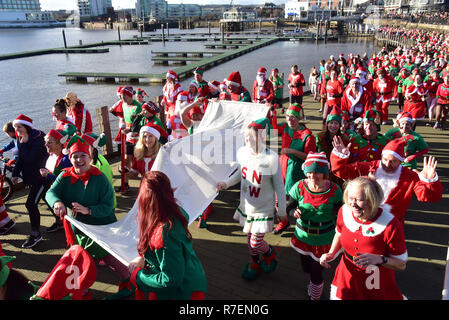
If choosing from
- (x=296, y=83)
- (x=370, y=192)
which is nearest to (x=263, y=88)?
(x=296, y=83)

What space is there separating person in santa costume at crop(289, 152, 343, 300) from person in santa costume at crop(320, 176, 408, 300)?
2.17 feet

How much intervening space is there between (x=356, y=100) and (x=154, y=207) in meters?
6.94

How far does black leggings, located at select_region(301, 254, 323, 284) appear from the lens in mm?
3799

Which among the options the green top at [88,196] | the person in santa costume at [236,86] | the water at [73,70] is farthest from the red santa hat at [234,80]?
the water at [73,70]

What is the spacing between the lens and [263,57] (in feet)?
158

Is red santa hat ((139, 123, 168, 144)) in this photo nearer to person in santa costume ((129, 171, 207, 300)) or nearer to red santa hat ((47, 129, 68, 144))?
red santa hat ((47, 129, 68, 144))

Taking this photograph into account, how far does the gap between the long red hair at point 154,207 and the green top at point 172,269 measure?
0.17 ft

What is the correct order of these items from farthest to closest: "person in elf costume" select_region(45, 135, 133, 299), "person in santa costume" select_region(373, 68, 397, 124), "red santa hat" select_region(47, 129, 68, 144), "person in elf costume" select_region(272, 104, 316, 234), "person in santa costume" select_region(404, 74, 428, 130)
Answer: "person in santa costume" select_region(373, 68, 397, 124)
"person in santa costume" select_region(404, 74, 428, 130)
"person in elf costume" select_region(272, 104, 316, 234)
"red santa hat" select_region(47, 129, 68, 144)
"person in elf costume" select_region(45, 135, 133, 299)

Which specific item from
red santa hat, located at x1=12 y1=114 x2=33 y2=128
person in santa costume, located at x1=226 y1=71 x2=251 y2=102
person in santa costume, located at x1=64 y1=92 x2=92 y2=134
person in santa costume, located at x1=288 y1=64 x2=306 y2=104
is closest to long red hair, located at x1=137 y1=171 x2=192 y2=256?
red santa hat, located at x1=12 y1=114 x2=33 y2=128

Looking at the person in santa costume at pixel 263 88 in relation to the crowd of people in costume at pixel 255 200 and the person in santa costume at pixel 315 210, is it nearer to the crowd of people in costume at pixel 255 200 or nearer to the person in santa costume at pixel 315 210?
the crowd of people in costume at pixel 255 200

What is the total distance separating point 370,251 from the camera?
2734 millimetres

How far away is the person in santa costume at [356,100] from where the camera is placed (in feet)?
26.5
